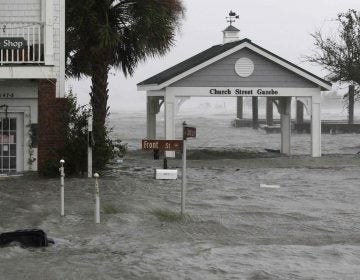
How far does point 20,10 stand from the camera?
66.8ft

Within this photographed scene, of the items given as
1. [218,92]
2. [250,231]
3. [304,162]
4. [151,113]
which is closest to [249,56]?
[218,92]

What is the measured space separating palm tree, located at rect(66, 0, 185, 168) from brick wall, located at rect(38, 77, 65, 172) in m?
2.89

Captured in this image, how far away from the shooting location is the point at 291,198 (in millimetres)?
16812

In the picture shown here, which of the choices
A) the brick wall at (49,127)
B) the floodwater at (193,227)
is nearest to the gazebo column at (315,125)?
the floodwater at (193,227)

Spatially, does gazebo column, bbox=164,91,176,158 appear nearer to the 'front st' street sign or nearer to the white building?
A: the white building

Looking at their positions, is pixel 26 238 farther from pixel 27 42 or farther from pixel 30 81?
pixel 30 81

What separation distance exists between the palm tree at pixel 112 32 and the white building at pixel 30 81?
2.74 meters

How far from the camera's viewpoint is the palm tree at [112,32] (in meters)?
23.3

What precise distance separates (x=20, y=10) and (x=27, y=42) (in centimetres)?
Result: 140

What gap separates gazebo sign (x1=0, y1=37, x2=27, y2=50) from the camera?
61.5 ft

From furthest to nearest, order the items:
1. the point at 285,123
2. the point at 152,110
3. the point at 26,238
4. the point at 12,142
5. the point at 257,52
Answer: the point at 152,110 → the point at 285,123 → the point at 257,52 → the point at 12,142 → the point at 26,238

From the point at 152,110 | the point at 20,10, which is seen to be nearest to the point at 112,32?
the point at 20,10

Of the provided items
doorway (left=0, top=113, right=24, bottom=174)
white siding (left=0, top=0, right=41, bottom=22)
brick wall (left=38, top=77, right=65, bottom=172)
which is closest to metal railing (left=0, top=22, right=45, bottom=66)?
white siding (left=0, top=0, right=41, bottom=22)

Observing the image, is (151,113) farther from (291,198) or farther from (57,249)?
(57,249)
